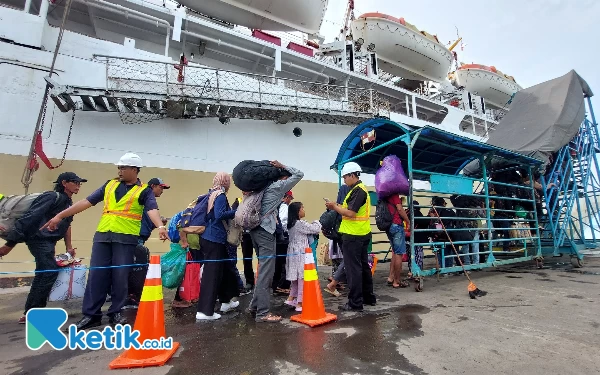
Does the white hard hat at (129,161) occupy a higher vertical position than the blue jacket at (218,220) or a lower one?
higher

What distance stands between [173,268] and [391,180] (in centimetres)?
327

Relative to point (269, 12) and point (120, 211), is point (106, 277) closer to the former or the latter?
point (120, 211)

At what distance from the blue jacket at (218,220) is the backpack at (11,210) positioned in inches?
79.5

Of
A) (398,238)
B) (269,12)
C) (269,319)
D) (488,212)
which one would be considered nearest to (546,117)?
(488,212)

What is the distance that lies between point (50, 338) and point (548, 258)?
979 cm

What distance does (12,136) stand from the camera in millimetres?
6348

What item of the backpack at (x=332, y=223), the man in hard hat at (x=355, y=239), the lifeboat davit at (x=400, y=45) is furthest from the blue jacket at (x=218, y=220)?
the lifeboat davit at (x=400, y=45)

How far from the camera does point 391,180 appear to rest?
4.42 m

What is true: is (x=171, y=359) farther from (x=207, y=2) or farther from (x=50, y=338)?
(x=207, y=2)

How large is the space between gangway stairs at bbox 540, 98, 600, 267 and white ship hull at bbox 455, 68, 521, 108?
15237mm

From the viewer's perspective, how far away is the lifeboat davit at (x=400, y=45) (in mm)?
15062

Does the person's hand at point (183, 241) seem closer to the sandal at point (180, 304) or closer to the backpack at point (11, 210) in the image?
the sandal at point (180, 304)

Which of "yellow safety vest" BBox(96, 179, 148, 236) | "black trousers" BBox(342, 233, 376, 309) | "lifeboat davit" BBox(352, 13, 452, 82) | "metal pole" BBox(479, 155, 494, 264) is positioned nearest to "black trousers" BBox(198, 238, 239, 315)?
"yellow safety vest" BBox(96, 179, 148, 236)

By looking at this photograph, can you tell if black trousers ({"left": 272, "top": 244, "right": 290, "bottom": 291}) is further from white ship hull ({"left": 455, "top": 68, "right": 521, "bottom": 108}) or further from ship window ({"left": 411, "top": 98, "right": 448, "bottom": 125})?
white ship hull ({"left": 455, "top": 68, "right": 521, "bottom": 108})
